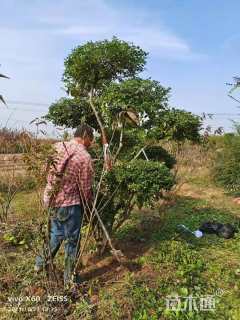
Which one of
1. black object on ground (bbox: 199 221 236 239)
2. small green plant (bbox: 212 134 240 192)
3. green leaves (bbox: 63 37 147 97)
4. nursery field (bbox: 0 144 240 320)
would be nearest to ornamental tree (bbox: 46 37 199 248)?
green leaves (bbox: 63 37 147 97)

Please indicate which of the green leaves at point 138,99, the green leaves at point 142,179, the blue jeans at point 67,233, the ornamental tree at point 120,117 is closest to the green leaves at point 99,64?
the ornamental tree at point 120,117

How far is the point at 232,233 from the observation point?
6.41 metres

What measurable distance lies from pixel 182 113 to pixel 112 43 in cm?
145

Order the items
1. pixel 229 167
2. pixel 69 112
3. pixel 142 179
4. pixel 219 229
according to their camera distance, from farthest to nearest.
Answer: pixel 229 167
pixel 219 229
pixel 69 112
pixel 142 179

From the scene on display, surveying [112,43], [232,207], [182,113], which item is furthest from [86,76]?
[232,207]

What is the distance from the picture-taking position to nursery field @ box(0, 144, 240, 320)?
12.6 ft

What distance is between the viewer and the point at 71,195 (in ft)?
13.8

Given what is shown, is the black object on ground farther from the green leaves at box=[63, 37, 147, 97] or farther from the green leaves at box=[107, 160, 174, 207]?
the green leaves at box=[63, 37, 147, 97]

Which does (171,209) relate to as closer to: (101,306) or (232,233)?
(232,233)

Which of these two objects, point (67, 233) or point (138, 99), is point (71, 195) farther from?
point (138, 99)

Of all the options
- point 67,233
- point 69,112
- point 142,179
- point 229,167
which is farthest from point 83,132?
point 229,167

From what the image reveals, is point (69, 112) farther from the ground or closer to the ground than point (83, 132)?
farther from the ground

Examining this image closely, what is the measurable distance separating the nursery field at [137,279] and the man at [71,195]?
20 centimetres

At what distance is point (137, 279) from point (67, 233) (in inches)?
35.0
